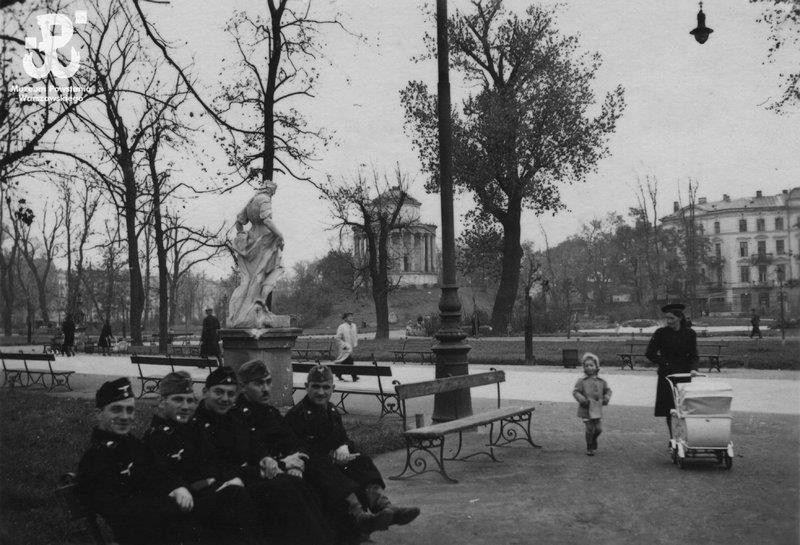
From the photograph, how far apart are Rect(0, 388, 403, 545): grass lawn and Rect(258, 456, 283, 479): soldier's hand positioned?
175cm

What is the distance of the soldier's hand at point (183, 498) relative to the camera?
358cm

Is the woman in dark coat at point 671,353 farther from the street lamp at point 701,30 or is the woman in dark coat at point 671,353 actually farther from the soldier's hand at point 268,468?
the soldier's hand at point 268,468

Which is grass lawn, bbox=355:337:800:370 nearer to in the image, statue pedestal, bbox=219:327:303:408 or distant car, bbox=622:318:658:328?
statue pedestal, bbox=219:327:303:408

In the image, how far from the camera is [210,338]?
68.8 ft

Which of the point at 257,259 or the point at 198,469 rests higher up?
the point at 257,259

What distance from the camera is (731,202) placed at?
74.2 m

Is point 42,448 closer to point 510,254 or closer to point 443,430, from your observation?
point 443,430

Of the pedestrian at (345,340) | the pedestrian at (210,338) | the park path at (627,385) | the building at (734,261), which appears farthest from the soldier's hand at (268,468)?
the building at (734,261)

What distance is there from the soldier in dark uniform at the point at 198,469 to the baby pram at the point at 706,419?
15.5 feet

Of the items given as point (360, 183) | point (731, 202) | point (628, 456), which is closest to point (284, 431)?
point (628, 456)

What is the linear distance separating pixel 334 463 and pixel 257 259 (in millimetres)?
7034

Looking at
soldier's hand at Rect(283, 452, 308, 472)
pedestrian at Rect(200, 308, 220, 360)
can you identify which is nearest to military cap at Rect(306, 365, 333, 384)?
soldier's hand at Rect(283, 452, 308, 472)

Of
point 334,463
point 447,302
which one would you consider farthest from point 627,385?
point 334,463

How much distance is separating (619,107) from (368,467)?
99.0 ft
